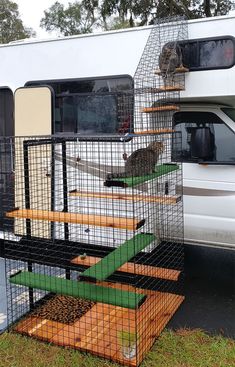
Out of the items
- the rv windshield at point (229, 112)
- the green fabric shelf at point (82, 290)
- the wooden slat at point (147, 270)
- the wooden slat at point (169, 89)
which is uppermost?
the wooden slat at point (169, 89)

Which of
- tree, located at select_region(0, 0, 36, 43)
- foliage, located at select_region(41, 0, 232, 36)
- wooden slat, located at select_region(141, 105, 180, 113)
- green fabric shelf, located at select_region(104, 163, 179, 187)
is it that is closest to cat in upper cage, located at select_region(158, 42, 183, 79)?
wooden slat, located at select_region(141, 105, 180, 113)

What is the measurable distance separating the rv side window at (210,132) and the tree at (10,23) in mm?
31762

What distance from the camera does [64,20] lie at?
3297cm

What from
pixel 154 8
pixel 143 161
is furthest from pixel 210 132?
pixel 154 8

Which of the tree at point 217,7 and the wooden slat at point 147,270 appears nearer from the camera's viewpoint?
the wooden slat at point 147,270

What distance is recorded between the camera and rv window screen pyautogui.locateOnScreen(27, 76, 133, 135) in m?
4.80

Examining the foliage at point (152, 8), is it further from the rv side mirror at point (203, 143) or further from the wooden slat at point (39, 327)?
the wooden slat at point (39, 327)

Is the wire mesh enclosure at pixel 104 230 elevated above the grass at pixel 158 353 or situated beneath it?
elevated above

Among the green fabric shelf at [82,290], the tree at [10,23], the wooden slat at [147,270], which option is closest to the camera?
the green fabric shelf at [82,290]

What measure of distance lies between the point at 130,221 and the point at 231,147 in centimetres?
187

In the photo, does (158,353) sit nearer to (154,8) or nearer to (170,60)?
(170,60)

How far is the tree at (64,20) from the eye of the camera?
31214 mm

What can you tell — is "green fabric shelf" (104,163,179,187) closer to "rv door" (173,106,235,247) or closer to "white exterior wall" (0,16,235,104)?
"rv door" (173,106,235,247)

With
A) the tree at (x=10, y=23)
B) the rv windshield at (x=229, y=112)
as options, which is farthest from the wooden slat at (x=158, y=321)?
the tree at (x=10, y=23)
